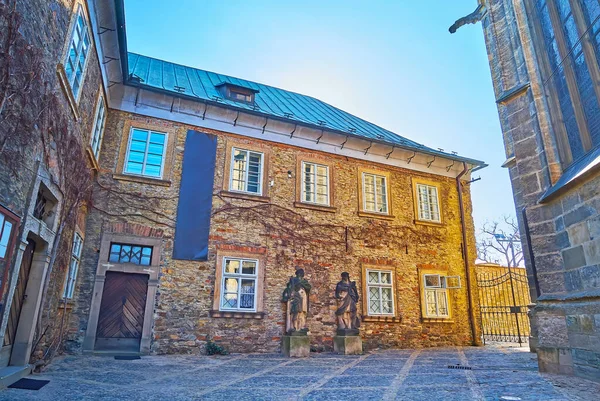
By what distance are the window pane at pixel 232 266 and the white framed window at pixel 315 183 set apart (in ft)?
9.23

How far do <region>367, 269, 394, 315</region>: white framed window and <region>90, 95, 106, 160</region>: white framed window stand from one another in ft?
26.6

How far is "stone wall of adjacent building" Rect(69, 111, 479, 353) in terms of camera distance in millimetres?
9398

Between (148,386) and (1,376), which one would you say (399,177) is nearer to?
(148,386)

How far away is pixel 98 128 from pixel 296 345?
7048mm

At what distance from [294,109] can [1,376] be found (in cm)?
1082

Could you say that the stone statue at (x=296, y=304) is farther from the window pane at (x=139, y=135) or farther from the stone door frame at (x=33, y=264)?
the stone door frame at (x=33, y=264)

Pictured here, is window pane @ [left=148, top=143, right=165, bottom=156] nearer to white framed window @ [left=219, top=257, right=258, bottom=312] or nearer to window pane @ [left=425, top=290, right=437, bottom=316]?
white framed window @ [left=219, top=257, right=258, bottom=312]

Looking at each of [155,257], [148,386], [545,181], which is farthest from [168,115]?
[545,181]

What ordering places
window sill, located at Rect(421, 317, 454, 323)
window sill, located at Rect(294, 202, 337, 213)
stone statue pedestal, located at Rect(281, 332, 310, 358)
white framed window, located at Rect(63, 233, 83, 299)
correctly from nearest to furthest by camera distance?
1. white framed window, located at Rect(63, 233, 83, 299)
2. stone statue pedestal, located at Rect(281, 332, 310, 358)
3. window sill, located at Rect(294, 202, 337, 213)
4. window sill, located at Rect(421, 317, 454, 323)

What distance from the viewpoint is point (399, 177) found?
13.3 m

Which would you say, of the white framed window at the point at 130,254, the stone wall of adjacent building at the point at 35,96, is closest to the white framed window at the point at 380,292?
the white framed window at the point at 130,254

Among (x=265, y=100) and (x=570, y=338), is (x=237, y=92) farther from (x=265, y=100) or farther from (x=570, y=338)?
(x=570, y=338)

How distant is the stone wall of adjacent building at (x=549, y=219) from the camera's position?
5.09m

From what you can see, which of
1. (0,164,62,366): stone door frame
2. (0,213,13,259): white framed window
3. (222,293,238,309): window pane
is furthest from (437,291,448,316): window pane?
(0,213,13,259): white framed window
